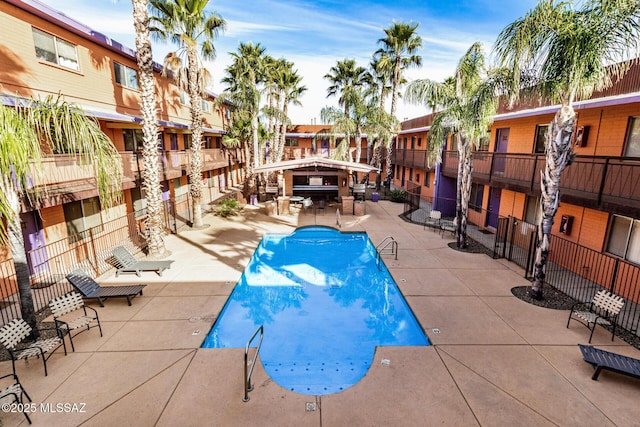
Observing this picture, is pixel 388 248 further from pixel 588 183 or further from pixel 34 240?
pixel 34 240

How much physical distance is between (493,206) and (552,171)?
9801 millimetres

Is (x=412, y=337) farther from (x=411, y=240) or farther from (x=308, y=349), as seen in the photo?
(x=411, y=240)

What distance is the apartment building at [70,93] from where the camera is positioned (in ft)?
36.5

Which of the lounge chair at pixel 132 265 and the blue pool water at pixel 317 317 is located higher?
the lounge chair at pixel 132 265

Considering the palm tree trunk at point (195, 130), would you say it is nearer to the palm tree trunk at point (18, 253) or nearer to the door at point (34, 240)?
the door at point (34, 240)

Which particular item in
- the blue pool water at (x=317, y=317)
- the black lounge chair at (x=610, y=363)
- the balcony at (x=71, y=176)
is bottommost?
the blue pool water at (x=317, y=317)

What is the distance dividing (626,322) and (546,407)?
5165 mm

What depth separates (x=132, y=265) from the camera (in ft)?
39.8

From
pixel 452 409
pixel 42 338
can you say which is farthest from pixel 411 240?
pixel 42 338

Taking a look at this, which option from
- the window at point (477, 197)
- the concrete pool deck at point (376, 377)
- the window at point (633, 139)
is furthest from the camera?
the window at point (477, 197)

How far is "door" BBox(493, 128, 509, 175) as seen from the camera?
54.2 feet

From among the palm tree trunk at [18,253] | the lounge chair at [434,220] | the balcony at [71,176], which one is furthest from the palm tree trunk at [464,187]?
the palm tree trunk at [18,253]

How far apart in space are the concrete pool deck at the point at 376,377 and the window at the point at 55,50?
10339 mm

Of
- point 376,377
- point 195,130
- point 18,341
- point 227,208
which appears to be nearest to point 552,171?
point 376,377
